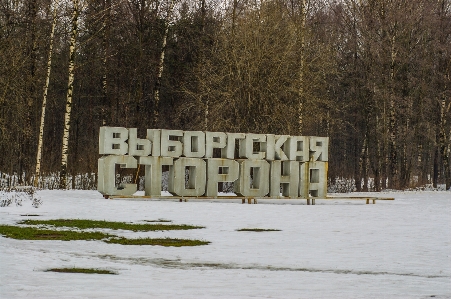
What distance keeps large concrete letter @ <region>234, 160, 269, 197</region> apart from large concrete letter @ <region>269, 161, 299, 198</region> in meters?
0.30

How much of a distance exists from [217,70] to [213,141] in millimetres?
8291

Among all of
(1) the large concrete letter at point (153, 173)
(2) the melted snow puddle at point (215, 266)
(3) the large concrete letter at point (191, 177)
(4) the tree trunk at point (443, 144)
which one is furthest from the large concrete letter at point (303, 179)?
(2) the melted snow puddle at point (215, 266)

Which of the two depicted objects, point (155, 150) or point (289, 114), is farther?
point (289, 114)

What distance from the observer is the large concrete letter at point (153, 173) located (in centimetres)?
2720

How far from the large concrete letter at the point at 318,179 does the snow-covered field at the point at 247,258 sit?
5648 millimetres

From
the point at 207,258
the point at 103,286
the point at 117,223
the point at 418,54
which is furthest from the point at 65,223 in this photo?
the point at 418,54

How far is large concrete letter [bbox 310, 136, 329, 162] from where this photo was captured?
29.6 meters

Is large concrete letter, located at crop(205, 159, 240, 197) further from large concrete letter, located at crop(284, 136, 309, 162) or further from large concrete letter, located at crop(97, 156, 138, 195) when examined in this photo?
large concrete letter, located at crop(97, 156, 138, 195)

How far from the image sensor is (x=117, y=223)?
19.5m

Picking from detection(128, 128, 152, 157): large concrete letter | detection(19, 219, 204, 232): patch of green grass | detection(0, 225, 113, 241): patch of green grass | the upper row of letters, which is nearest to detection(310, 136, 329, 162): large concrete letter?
the upper row of letters

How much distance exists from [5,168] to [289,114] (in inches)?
503

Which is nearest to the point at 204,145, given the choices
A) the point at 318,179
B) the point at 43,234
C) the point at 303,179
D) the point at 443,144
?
the point at 303,179

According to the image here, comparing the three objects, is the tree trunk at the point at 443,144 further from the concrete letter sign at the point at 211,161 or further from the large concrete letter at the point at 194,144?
the large concrete letter at the point at 194,144

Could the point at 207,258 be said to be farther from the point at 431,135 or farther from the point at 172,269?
the point at 431,135
